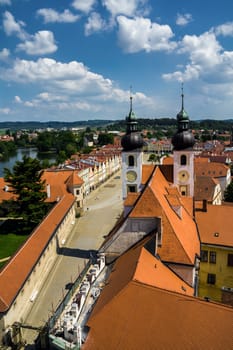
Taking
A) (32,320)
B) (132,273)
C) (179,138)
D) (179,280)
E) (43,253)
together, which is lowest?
Answer: (32,320)

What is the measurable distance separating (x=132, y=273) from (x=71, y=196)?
98.9 feet

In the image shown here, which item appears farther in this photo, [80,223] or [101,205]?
[101,205]

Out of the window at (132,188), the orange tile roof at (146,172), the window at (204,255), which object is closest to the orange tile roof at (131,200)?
the window at (204,255)

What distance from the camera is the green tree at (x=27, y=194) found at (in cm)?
3597

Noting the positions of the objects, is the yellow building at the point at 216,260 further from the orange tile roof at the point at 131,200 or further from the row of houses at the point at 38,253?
the row of houses at the point at 38,253

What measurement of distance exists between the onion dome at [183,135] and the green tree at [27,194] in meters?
17.7

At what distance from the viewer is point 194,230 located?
22.7m

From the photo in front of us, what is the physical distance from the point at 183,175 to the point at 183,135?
4.13 m

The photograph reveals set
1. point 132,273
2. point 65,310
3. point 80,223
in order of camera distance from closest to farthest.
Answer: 1. point 132,273
2. point 65,310
3. point 80,223

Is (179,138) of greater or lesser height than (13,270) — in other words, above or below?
above

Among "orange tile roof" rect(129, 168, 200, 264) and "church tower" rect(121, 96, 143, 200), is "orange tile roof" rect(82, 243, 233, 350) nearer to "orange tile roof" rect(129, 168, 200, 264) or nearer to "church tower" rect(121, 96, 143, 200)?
"orange tile roof" rect(129, 168, 200, 264)

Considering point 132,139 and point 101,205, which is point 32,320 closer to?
point 132,139

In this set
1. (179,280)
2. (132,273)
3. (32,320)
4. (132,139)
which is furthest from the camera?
(132,139)

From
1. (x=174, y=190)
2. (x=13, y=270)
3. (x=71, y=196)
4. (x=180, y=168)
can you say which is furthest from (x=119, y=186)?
(x=13, y=270)
